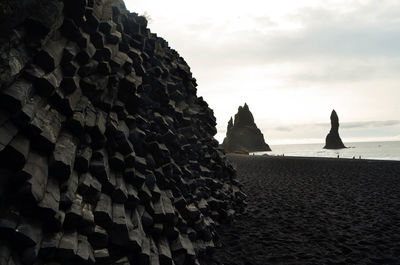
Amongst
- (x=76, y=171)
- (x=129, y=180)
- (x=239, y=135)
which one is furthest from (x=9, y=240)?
(x=239, y=135)

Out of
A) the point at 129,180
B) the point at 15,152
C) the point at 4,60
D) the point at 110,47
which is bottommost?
the point at 129,180

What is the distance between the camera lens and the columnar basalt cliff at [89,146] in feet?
19.9

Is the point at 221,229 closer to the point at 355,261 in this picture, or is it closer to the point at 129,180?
the point at 355,261

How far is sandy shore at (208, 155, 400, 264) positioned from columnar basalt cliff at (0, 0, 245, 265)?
91.2 inches

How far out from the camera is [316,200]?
23.1m

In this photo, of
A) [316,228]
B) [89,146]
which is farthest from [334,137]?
[89,146]

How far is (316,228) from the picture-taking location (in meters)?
15.7

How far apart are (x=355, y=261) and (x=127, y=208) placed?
355 inches

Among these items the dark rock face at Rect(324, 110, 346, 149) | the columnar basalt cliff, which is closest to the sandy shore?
the columnar basalt cliff

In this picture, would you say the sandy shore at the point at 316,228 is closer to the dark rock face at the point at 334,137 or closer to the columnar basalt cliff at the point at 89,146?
the columnar basalt cliff at the point at 89,146

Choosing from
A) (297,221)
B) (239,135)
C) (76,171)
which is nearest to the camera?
(76,171)

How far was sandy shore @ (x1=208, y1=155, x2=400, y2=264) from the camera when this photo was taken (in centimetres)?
1172

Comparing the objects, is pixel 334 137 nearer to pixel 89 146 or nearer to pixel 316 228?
pixel 316 228

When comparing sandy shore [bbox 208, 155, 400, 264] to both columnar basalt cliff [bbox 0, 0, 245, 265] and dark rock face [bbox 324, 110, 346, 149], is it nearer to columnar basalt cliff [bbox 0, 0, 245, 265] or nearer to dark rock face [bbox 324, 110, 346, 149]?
columnar basalt cliff [bbox 0, 0, 245, 265]
